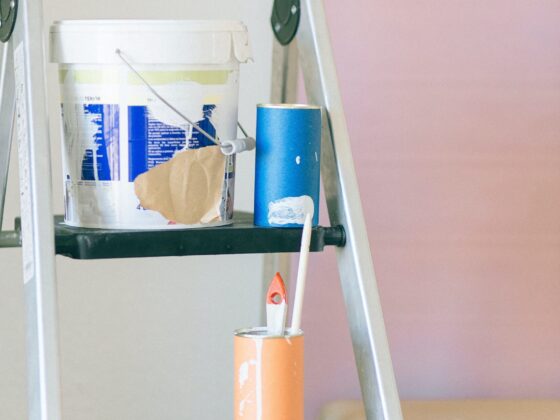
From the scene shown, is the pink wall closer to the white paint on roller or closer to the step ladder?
the step ladder

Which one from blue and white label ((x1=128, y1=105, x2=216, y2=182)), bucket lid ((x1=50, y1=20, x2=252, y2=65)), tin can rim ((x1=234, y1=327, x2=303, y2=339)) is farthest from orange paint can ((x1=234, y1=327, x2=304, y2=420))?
bucket lid ((x1=50, y1=20, x2=252, y2=65))

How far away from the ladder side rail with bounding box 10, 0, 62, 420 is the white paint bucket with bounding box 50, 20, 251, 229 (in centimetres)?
8

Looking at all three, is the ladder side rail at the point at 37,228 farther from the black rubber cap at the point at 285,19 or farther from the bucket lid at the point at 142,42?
the black rubber cap at the point at 285,19

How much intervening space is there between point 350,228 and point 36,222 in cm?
36

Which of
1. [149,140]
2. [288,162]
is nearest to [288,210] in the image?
[288,162]

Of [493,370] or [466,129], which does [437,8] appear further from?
[493,370]

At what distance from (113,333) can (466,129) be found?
71cm

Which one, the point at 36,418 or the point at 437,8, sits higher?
the point at 437,8

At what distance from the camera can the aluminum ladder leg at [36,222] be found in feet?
3.14

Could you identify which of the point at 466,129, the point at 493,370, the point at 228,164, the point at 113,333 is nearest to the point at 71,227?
the point at 228,164

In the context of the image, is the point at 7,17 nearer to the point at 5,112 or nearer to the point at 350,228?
the point at 5,112

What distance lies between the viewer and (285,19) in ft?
4.14

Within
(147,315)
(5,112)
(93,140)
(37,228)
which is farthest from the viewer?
(147,315)

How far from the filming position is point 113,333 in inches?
65.1
